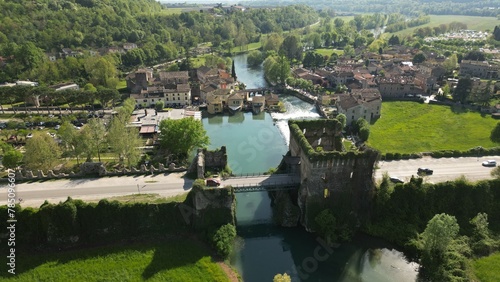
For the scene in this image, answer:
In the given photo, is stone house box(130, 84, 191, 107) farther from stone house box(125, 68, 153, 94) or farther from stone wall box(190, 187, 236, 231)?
stone wall box(190, 187, 236, 231)

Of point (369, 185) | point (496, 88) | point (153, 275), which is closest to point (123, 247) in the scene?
point (153, 275)

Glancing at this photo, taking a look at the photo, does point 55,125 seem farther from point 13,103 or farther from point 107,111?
point 13,103

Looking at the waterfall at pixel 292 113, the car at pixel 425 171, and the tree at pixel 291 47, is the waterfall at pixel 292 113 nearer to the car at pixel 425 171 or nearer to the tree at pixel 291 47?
the car at pixel 425 171

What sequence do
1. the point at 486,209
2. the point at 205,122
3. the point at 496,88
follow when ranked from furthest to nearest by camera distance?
the point at 496,88 < the point at 205,122 < the point at 486,209

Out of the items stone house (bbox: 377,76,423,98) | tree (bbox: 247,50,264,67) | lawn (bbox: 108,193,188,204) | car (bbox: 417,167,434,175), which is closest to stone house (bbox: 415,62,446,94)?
stone house (bbox: 377,76,423,98)

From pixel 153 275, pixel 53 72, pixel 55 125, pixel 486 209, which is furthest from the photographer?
pixel 53 72

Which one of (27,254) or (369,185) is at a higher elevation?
(369,185)

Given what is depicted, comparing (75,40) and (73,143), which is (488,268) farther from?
(75,40)

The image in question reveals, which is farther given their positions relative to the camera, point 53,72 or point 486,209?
point 53,72
